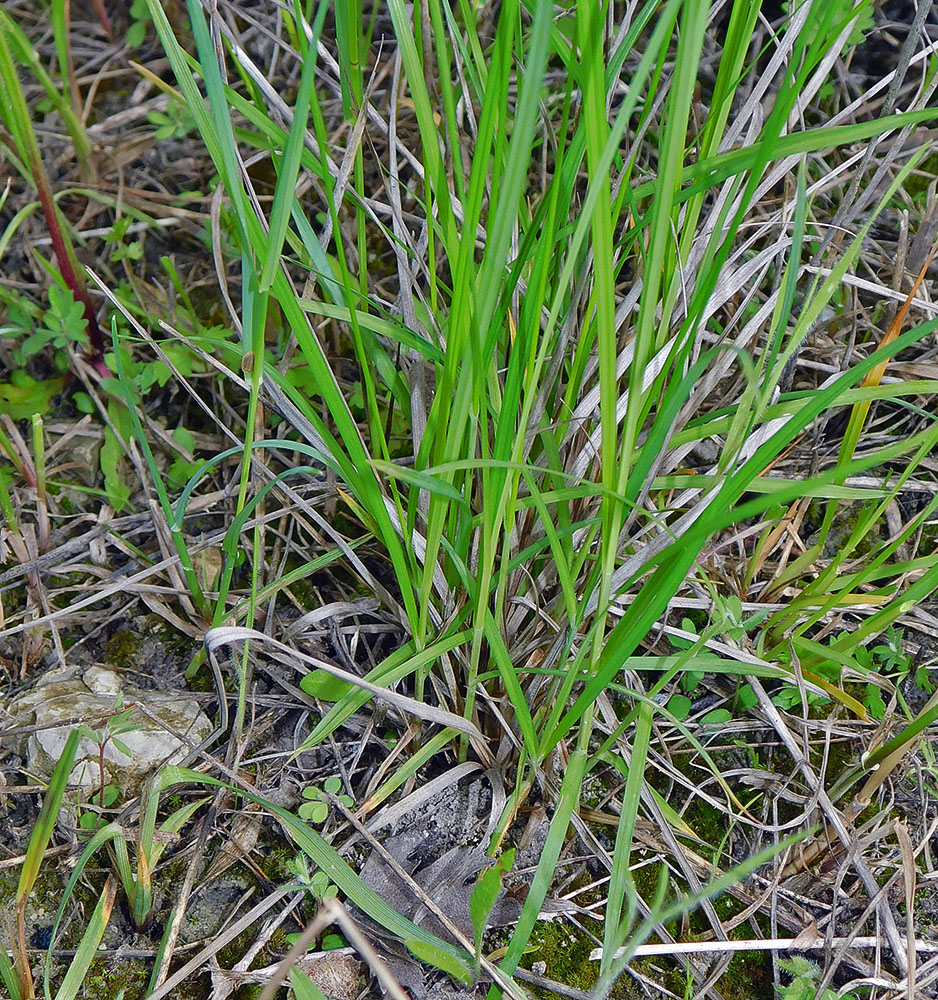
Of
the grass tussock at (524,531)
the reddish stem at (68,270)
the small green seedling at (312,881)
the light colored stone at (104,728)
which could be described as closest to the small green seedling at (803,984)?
the grass tussock at (524,531)

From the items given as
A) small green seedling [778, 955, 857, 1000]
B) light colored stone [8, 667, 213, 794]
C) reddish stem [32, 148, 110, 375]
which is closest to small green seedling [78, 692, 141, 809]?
light colored stone [8, 667, 213, 794]

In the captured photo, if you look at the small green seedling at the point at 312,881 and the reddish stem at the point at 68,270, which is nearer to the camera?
the small green seedling at the point at 312,881

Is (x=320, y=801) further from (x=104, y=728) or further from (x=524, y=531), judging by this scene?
(x=524, y=531)

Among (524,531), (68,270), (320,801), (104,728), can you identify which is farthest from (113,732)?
(68,270)

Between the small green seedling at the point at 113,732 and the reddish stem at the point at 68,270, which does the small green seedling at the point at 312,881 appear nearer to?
the small green seedling at the point at 113,732

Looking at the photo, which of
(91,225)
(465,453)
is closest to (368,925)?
(465,453)

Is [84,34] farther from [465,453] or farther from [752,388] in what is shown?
[752,388]
